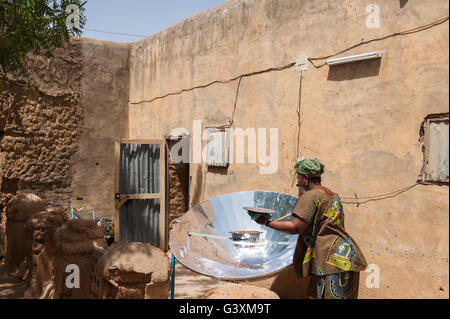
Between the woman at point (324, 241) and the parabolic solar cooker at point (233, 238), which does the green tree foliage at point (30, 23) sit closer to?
the parabolic solar cooker at point (233, 238)

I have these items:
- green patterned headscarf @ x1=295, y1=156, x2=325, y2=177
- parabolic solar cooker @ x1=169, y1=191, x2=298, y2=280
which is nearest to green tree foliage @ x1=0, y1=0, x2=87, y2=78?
parabolic solar cooker @ x1=169, y1=191, x2=298, y2=280

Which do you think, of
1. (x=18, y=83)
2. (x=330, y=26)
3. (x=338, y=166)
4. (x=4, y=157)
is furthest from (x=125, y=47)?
(x=338, y=166)

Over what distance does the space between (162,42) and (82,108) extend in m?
2.59

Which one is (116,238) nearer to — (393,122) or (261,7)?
(261,7)

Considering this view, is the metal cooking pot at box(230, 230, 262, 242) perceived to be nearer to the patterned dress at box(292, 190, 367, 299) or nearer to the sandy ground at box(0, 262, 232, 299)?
the patterned dress at box(292, 190, 367, 299)

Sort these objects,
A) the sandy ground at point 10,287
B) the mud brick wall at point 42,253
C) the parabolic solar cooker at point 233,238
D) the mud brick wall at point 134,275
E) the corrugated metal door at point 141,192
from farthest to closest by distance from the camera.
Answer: the corrugated metal door at point 141,192, the sandy ground at point 10,287, the mud brick wall at point 42,253, the parabolic solar cooker at point 233,238, the mud brick wall at point 134,275

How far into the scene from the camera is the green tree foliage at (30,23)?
211 inches

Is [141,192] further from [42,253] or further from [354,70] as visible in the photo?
[354,70]

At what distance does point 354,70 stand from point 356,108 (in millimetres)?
438

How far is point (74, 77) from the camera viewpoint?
948 cm

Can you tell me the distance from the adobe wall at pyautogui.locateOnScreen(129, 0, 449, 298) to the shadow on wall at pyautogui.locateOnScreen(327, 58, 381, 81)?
0.05ft

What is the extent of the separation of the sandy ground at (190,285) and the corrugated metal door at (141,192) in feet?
3.30

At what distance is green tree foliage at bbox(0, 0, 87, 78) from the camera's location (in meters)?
5.36

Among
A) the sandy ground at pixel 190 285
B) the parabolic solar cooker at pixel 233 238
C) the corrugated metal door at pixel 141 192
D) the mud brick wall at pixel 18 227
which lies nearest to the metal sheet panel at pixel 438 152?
the parabolic solar cooker at pixel 233 238
